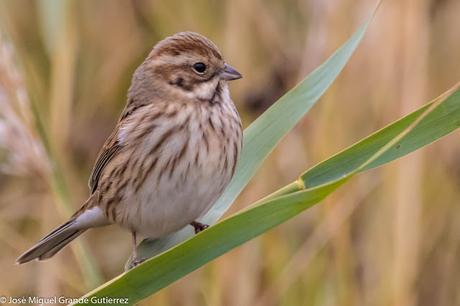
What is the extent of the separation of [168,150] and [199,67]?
26 cm

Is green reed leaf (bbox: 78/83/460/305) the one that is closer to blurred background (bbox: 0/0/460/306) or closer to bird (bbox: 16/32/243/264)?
bird (bbox: 16/32/243/264)

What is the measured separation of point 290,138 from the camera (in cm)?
345

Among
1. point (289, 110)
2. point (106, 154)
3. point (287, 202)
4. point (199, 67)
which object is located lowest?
point (287, 202)

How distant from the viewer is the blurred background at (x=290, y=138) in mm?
3080

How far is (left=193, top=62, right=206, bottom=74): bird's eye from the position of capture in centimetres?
251

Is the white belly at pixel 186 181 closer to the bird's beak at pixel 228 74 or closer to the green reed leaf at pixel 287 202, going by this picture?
the bird's beak at pixel 228 74

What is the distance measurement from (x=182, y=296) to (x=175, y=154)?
100cm

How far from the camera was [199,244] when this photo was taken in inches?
66.9

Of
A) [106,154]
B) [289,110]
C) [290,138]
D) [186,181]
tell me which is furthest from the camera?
[290,138]

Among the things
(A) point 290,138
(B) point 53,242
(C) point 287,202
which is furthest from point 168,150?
(A) point 290,138

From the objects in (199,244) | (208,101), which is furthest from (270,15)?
(199,244)

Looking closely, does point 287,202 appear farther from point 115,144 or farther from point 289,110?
point 115,144

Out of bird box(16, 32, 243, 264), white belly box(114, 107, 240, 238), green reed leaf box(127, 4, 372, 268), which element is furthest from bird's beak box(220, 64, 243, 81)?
green reed leaf box(127, 4, 372, 268)

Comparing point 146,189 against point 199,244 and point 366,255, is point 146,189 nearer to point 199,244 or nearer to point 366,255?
point 199,244
